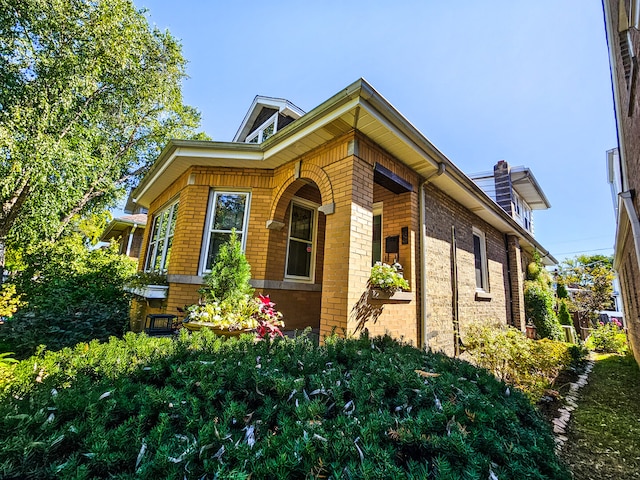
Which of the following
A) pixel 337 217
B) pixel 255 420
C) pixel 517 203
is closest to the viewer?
pixel 255 420

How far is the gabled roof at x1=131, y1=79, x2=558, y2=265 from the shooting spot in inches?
154

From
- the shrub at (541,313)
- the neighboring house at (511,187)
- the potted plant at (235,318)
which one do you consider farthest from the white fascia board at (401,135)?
the neighboring house at (511,187)

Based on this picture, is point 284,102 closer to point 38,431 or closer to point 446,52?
point 446,52

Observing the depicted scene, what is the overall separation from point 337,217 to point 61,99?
9.41 meters

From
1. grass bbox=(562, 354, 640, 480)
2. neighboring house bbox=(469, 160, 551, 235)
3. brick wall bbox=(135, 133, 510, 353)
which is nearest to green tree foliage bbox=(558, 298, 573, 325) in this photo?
neighboring house bbox=(469, 160, 551, 235)

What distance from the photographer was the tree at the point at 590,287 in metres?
13.7

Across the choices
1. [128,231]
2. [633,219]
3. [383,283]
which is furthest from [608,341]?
[128,231]

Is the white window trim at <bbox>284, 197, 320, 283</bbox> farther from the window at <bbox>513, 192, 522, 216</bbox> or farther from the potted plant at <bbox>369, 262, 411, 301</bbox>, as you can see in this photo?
the window at <bbox>513, 192, 522, 216</bbox>

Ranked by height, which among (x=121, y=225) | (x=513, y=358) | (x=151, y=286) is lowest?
(x=513, y=358)

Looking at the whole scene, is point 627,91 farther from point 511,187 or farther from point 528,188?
point 528,188

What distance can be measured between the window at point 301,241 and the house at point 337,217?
0.08 feet

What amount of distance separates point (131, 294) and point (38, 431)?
5.90 meters

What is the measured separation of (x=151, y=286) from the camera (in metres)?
5.62

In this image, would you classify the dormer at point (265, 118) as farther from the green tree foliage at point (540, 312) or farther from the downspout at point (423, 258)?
the green tree foliage at point (540, 312)
